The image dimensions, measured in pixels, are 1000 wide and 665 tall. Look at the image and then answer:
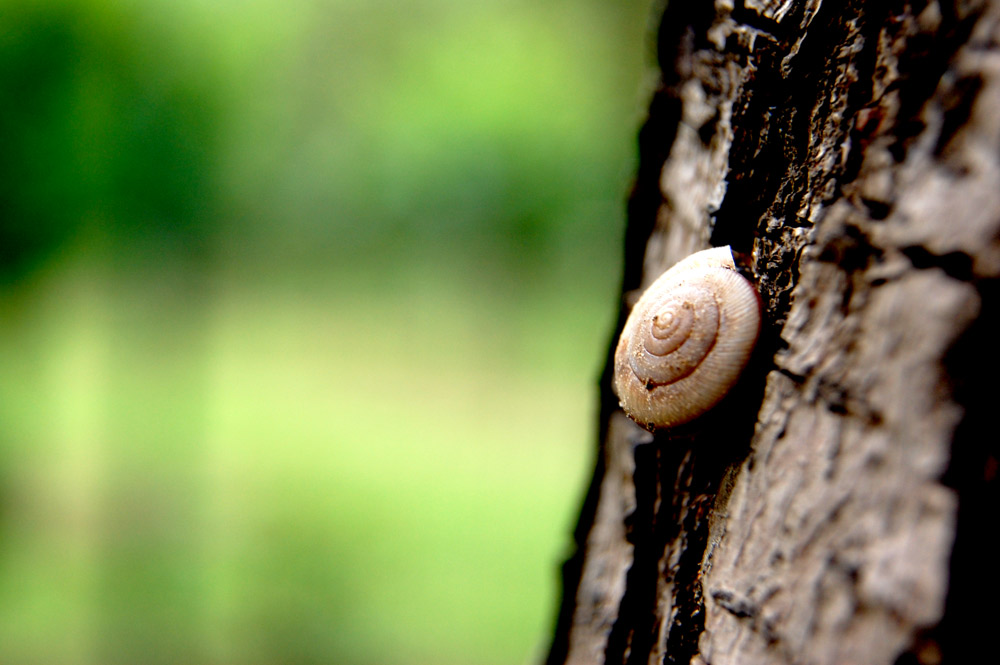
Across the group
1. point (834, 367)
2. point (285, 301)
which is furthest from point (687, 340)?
point (285, 301)

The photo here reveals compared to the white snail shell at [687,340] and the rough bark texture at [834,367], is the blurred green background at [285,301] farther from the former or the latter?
the rough bark texture at [834,367]

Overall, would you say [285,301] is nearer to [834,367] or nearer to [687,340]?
[687,340]

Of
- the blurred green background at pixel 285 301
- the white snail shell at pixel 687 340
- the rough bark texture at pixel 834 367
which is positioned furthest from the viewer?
the blurred green background at pixel 285 301

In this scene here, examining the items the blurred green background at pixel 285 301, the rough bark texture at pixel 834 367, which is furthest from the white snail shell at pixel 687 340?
the blurred green background at pixel 285 301

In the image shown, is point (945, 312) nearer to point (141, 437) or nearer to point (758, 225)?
point (758, 225)

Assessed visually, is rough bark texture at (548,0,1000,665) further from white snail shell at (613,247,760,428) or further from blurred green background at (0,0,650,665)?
blurred green background at (0,0,650,665)

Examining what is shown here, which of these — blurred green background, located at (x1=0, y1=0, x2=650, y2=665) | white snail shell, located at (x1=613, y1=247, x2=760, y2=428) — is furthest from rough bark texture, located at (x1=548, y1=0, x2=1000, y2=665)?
blurred green background, located at (x1=0, y1=0, x2=650, y2=665)

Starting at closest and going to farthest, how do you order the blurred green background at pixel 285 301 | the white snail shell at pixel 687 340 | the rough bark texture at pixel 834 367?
the rough bark texture at pixel 834 367
the white snail shell at pixel 687 340
the blurred green background at pixel 285 301
